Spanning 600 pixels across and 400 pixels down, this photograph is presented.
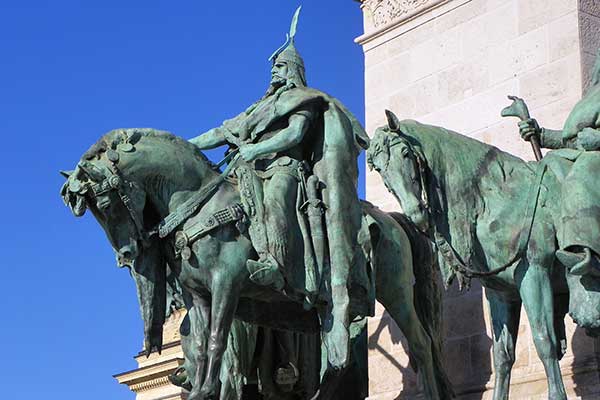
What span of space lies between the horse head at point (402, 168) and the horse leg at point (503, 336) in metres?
1.08

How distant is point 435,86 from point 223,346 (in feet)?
15.0

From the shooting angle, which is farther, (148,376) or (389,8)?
(148,376)

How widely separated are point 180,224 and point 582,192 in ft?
11.4

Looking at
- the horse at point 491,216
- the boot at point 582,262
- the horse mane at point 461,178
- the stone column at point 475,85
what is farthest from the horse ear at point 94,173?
the stone column at point 475,85

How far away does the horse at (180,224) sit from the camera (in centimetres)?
1153

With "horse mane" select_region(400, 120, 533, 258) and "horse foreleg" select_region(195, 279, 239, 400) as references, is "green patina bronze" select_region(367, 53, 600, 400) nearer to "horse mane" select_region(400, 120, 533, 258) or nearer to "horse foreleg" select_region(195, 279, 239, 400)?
"horse mane" select_region(400, 120, 533, 258)

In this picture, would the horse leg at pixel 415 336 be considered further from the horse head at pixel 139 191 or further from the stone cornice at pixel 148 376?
the stone cornice at pixel 148 376

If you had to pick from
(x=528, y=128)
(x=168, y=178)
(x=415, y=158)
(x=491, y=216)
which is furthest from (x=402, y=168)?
(x=168, y=178)

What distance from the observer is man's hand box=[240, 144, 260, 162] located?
39.0ft

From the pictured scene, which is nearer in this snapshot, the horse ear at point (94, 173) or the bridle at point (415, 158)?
the bridle at point (415, 158)

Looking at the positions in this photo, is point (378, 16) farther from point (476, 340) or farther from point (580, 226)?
point (580, 226)

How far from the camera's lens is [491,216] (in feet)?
35.6

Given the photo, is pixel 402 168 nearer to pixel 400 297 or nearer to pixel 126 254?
pixel 400 297

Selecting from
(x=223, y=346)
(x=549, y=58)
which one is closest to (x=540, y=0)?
(x=549, y=58)
